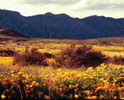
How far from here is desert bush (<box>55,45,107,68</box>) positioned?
15.4m

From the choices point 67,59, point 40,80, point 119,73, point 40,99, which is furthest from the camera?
point 67,59

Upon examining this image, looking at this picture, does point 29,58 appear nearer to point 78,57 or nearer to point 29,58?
point 29,58

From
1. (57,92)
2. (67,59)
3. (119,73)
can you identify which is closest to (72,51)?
(67,59)

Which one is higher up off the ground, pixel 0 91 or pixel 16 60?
pixel 0 91

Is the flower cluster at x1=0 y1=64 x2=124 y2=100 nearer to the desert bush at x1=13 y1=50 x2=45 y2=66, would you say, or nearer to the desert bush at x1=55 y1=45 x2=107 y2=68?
the desert bush at x1=55 y1=45 x2=107 y2=68

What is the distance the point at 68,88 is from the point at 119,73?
2.35m

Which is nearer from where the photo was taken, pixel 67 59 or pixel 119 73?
pixel 119 73

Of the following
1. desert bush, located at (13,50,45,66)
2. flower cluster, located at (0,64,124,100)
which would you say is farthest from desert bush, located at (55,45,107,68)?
flower cluster, located at (0,64,124,100)

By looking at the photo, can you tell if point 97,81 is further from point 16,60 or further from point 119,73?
point 16,60

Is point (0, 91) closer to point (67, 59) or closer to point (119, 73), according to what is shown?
point (119, 73)

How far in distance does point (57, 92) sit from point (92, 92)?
32.7 inches

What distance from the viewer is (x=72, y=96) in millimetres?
5543

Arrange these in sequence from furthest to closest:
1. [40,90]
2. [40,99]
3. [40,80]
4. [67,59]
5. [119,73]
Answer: [67,59], [119,73], [40,80], [40,90], [40,99]

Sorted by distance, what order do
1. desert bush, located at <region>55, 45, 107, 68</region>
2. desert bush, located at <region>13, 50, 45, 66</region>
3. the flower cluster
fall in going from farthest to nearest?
desert bush, located at <region>13, 50, 45, 66</region>
desert bush, located at <region>55, 45, 107, 68</region>
the flower cluster
